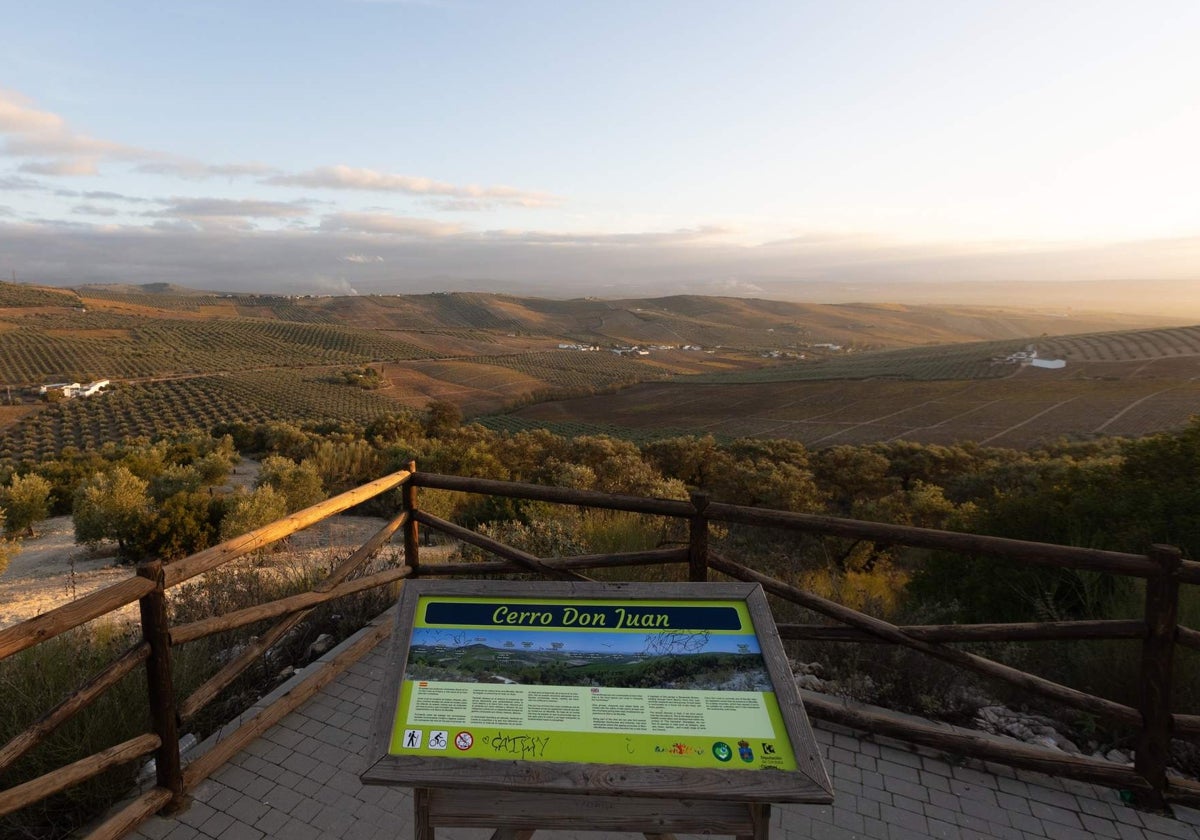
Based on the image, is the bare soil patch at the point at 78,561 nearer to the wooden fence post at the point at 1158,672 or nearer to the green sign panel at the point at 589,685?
the green sign panel at the point at 589,685

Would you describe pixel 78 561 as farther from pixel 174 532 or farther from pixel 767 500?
pixel 767 500

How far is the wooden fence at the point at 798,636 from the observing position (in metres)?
2.54

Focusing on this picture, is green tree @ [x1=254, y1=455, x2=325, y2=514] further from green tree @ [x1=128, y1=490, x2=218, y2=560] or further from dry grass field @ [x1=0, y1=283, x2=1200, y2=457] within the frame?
dry grass field @ [x1=0, y1=283, x2=1200, y2=457]

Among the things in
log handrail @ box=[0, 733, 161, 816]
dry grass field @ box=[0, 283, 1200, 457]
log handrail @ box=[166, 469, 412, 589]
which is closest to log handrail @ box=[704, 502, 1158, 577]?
log handrail @ box=[166, 469, 412, 589]

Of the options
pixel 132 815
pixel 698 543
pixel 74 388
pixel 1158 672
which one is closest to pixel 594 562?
pixel 698 543

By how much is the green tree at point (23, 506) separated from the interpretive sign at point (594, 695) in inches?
598

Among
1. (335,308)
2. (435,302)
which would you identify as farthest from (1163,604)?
(435,302)

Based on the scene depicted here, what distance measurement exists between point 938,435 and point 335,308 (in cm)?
14510

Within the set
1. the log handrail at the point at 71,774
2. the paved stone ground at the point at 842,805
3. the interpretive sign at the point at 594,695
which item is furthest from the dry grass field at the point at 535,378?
the log handrail at the point at 71,774

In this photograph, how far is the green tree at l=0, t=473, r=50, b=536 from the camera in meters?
13.0

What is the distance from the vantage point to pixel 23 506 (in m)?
13.1

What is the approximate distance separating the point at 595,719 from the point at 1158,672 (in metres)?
2.65

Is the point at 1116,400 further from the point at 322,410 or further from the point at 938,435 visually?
the point at 322,410

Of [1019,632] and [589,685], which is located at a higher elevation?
[589,685]
